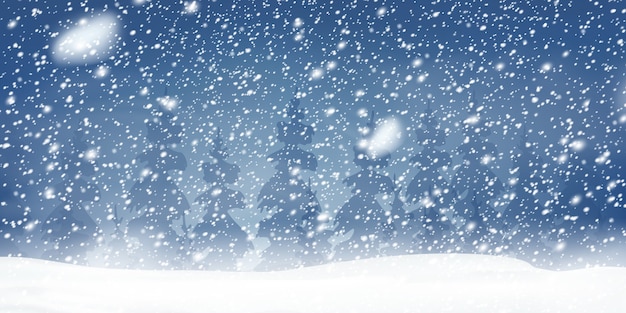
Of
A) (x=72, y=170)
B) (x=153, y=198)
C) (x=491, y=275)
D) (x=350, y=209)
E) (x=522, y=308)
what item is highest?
(x=72, y=170)

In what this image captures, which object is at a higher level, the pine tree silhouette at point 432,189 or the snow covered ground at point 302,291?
the pine tree silhouette at point 432,189

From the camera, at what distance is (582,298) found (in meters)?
5.66

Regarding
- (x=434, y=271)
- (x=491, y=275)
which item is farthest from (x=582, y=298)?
(x=434, y=271)

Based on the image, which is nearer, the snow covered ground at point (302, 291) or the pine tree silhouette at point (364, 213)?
the snow covered ground at point (302, 291)

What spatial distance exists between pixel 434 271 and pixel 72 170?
17.3 meters

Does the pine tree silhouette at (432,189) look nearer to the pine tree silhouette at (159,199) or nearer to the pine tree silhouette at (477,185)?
the pine tree silhouette at (477,185)

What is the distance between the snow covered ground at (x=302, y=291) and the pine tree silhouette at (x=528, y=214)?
13.5 m

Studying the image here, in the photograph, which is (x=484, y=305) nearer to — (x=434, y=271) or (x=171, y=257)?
(x=434, y=271)

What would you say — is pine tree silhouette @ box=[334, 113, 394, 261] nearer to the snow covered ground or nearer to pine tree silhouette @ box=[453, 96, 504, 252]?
pine tree silhouette @ box=[453, 96, 504, 252]

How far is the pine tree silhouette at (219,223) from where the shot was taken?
1931 centimetres

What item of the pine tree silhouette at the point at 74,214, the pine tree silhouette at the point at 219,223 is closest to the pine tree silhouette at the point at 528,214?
the pine tree silhouette at the point at 219,223

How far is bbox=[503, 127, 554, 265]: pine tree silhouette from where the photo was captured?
2078 centimetres

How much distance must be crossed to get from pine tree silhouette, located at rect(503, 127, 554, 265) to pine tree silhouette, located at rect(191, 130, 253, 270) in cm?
1005

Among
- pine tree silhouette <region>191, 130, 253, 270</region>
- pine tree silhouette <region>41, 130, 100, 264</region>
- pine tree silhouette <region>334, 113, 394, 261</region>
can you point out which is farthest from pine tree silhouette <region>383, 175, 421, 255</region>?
pine tree silhouette <region>41, 130, 100, 264</region>
